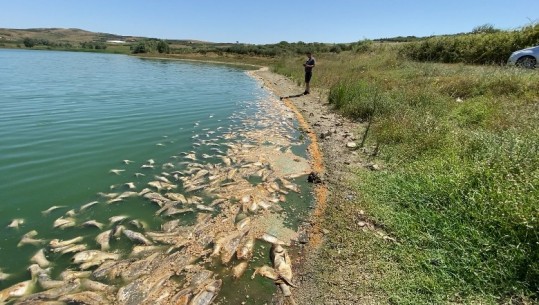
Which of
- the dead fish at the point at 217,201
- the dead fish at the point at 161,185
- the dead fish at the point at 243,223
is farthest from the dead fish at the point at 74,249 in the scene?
the dead fish at the point at 243,223

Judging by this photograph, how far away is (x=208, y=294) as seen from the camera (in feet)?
14.5

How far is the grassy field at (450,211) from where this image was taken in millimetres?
4180

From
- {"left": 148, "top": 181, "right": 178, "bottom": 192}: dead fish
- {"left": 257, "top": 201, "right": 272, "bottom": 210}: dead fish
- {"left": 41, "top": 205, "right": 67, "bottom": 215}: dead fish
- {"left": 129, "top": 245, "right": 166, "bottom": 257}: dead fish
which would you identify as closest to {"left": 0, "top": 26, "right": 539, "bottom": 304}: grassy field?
{"left": 257, "top": 201, "right": 272, "bottom": 210}: dead fish

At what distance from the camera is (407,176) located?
24.1 ft

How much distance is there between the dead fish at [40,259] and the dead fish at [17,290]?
1.40 ft

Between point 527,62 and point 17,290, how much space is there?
900 inches

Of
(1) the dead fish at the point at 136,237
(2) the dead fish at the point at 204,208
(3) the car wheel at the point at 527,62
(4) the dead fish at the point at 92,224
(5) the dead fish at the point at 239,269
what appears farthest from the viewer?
(3) the car wheel at the point at 527,62

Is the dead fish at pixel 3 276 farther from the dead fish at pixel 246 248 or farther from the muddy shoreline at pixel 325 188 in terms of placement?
the muddy shoreline at pixel 325 188

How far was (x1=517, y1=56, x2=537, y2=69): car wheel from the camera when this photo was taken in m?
16.9

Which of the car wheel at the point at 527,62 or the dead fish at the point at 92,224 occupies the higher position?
the car wheel at the point at 527,62

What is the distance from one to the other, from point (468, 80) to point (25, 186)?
17.0m

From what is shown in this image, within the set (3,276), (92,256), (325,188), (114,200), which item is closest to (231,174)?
Answer: (325,188)

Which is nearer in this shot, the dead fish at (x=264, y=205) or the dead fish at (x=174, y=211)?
the dead fish at (x=174, y=211)

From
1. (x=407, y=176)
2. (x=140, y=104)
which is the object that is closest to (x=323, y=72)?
(x=140, y=104)
